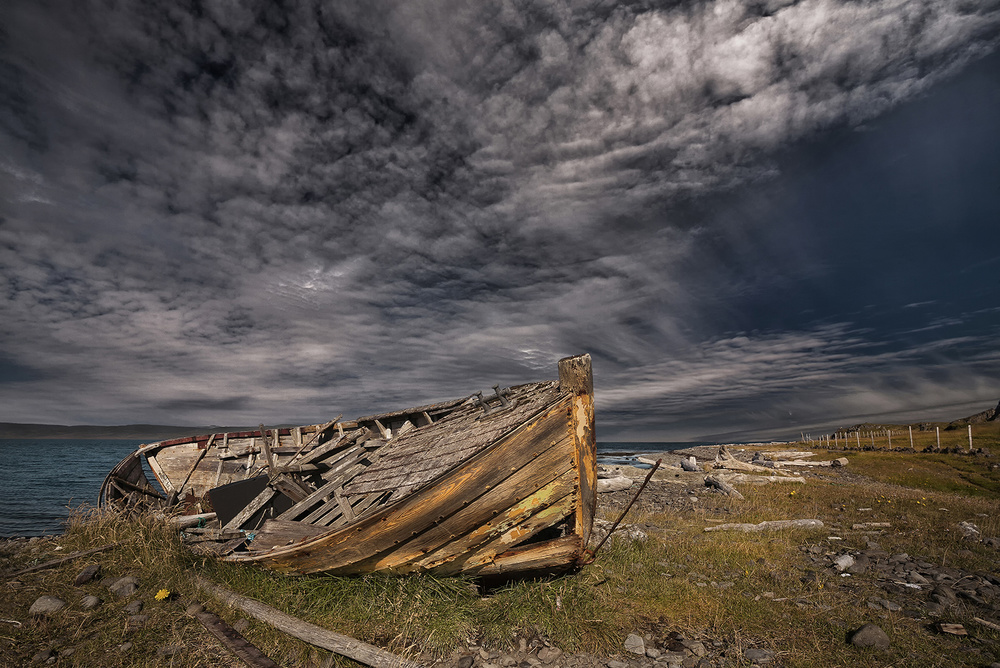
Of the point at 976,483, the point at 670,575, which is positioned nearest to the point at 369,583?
the point at 670,575

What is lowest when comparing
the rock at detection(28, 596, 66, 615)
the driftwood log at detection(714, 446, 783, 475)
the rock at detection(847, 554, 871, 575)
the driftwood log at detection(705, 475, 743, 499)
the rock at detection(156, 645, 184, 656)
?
the driftwood log at detection(714, 446, 783, 475)

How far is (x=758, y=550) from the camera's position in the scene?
26.2 feet

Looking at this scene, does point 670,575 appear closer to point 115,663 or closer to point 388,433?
point 388,433

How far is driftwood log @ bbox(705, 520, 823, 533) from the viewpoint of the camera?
9.70 m

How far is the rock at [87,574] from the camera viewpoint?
628cm

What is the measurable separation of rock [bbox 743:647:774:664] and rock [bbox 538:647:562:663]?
1.92 m

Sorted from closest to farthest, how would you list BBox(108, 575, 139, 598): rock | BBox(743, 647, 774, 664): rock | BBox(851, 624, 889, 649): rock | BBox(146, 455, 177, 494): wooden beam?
BBox(743, 647, 774, 664): rock < BBox(851, 624, 889, 649): rock < BBox(108, 575, 139, 598): rock < BBox(146, 455, 177, 494): wooden beam

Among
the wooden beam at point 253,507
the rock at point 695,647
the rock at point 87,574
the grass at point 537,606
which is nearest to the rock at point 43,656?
the grass at point 537,606

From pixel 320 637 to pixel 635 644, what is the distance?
11.2 feet

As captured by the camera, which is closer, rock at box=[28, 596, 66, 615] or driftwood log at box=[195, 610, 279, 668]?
driftwood log at box=[195, 610, 279, 668]

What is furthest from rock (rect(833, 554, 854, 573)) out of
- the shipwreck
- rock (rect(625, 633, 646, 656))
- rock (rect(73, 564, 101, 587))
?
rock (rect(73, 564, 101, 587))

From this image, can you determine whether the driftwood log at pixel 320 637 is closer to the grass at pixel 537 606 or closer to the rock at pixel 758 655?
the grass at pixel 537 606

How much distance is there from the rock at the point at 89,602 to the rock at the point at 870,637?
9.05m

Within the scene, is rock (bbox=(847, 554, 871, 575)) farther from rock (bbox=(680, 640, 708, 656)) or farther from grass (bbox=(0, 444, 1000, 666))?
rock (bbox=(680, 640, 708, 656))
